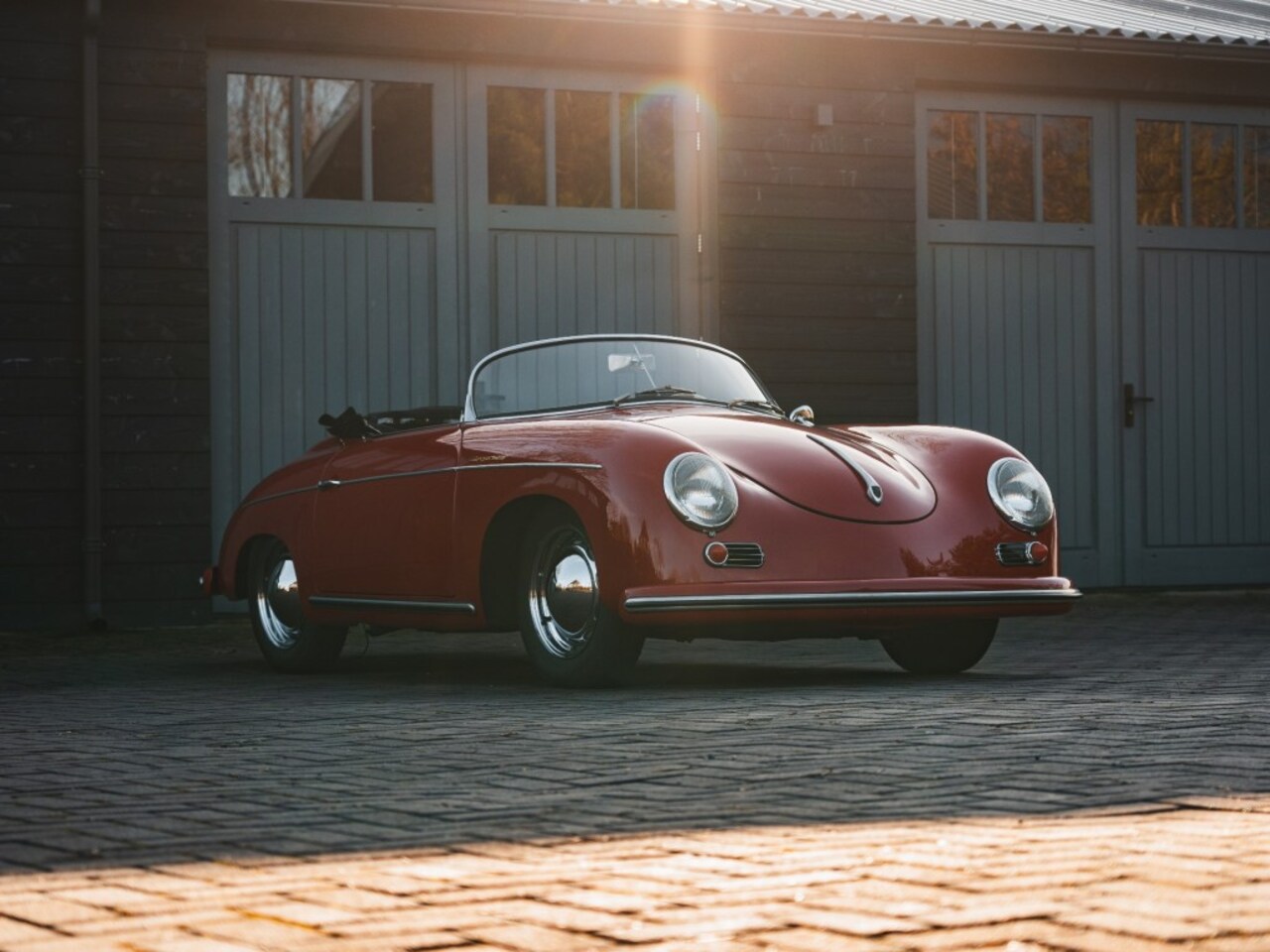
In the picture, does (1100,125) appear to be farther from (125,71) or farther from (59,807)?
(59,807)

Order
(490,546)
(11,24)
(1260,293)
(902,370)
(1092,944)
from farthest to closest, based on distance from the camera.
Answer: (1260,293) < (902,370) < (11,24) < (490,546) < (1092,944)

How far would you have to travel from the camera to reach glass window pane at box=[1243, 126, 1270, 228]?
43.8ft

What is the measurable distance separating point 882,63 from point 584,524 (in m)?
6.78

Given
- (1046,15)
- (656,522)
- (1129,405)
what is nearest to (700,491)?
(656,522)

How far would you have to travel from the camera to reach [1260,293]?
43.8 ft

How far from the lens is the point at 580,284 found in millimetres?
11758

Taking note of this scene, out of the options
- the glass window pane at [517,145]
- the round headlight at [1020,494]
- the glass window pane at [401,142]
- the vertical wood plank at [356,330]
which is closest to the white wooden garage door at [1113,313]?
the glass window pane at [517,145]

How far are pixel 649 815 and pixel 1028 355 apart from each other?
9.37 metres

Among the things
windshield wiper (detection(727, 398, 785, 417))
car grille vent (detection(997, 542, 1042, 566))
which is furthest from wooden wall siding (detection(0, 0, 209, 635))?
car grille vent (detection(997, 542, 1042, 566))

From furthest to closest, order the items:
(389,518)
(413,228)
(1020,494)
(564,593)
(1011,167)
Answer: (1011,167)
(413,228)
(389,518)
(1020,494)
(564,593)

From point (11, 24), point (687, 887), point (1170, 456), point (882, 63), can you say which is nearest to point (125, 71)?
point (11, 24)

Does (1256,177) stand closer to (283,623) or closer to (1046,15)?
(1046,15)

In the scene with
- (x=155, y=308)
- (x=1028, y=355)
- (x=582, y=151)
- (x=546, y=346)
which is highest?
(x=582, y=151)

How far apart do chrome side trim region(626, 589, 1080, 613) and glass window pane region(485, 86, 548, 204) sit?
5.78m
